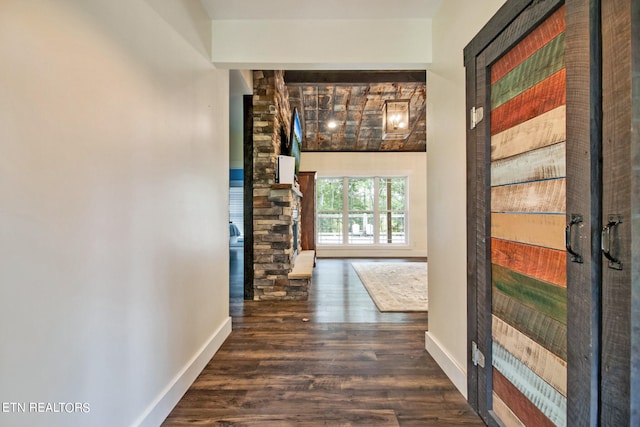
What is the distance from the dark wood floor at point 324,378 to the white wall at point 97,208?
0.26 meters

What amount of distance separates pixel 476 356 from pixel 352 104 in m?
5.07

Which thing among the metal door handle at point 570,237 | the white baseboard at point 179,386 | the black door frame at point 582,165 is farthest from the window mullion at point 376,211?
the metal door handle at point 570,237

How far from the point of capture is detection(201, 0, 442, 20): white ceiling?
6.32 ft

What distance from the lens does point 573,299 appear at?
923mm

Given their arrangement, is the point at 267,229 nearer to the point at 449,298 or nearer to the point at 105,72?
the point at 449,298

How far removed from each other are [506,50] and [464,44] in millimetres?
433

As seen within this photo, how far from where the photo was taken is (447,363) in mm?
1847

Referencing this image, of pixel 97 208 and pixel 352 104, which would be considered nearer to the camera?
pixel 97 208

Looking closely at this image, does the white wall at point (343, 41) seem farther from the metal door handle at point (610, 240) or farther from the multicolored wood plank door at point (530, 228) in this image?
the metal door handle at point (610, 240)

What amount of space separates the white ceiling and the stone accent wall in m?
1.40

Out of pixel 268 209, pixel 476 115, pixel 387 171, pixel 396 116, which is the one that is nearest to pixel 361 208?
pixel 387 171

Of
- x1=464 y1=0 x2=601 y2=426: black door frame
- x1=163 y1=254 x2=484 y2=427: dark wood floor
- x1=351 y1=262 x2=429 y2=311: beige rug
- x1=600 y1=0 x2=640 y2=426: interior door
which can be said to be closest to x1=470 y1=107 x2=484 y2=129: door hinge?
x1=464 y1=0 x2=601 y2=426: black door frame

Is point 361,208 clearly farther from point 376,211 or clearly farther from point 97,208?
point 97,208

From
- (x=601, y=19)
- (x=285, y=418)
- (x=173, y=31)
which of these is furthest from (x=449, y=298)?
(x=173, y=31)
